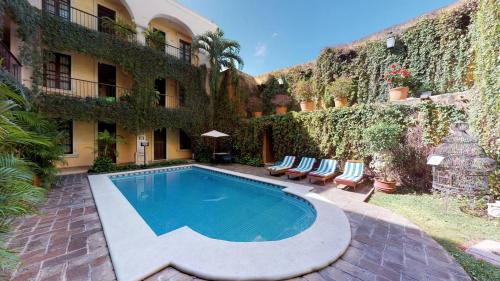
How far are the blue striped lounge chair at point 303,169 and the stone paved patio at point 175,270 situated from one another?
3646mm

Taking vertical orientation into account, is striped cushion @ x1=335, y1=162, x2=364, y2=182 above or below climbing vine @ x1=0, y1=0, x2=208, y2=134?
below

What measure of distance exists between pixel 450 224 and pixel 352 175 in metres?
3.22

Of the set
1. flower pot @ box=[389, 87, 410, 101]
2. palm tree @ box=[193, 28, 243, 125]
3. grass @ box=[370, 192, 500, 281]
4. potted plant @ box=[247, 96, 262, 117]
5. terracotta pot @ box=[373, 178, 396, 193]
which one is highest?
palm tree @ box=[193, 28, 243, 125]

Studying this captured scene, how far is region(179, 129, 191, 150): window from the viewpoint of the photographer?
14.9m

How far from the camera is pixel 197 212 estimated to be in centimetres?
558

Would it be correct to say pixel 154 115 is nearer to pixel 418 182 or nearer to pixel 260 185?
pixel 260 185

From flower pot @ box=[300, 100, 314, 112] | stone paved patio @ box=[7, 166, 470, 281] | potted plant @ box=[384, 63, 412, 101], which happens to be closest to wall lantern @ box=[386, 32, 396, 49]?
potted plant @ box=[384, 63, 412, 101]

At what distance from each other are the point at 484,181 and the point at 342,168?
13.9ft

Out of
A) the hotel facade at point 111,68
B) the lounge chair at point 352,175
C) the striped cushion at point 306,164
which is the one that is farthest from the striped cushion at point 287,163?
the hotel facade at point 111,68

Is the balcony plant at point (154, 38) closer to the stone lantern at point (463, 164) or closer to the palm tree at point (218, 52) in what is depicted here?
the palm tree at point (218, 52)

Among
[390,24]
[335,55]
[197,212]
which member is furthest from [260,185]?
[390,24]

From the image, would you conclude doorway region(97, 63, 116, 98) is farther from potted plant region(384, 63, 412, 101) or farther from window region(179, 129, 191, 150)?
potted plant region(384, 63, 412, 101)

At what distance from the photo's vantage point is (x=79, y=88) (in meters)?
10.6

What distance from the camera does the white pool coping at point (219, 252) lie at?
8.84 feet
